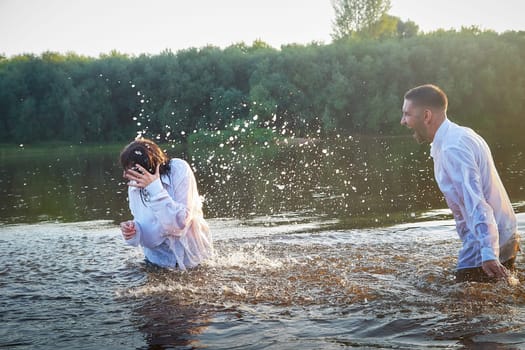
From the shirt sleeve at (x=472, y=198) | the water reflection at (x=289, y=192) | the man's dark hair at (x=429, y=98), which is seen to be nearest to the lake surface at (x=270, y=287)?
the water reflection at (x=289, y=192)

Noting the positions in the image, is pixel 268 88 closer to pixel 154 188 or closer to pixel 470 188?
pixel 154 188

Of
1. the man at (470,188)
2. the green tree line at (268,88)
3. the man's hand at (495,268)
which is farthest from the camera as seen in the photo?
the green tree line at (268,88)

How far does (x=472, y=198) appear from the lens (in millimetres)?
5496

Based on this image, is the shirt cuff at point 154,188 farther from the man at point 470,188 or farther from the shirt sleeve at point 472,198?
the shirt sleeve at point 472,198

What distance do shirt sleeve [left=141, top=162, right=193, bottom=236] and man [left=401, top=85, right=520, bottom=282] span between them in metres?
2.72

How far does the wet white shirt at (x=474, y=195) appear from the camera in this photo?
17.9 feet

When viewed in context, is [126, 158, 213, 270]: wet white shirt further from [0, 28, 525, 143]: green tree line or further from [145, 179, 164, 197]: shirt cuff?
[0, 28, 525, 143]: green tree line

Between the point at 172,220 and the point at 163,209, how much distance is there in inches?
6.9

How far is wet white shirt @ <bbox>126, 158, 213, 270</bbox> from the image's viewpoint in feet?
22.3

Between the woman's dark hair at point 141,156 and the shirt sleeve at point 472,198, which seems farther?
the woman's dark hair at point 141,156

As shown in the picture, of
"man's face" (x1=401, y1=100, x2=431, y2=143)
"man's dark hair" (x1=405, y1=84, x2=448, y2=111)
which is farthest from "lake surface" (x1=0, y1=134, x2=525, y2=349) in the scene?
"man's dark hair" (x1=405, y1=84, x2=448, y2=111)

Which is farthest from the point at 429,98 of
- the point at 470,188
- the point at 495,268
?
the point at 495,268

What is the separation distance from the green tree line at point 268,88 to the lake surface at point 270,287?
41.8 metres

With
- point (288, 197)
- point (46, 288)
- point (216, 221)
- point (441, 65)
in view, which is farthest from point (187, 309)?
point (441, 65)
